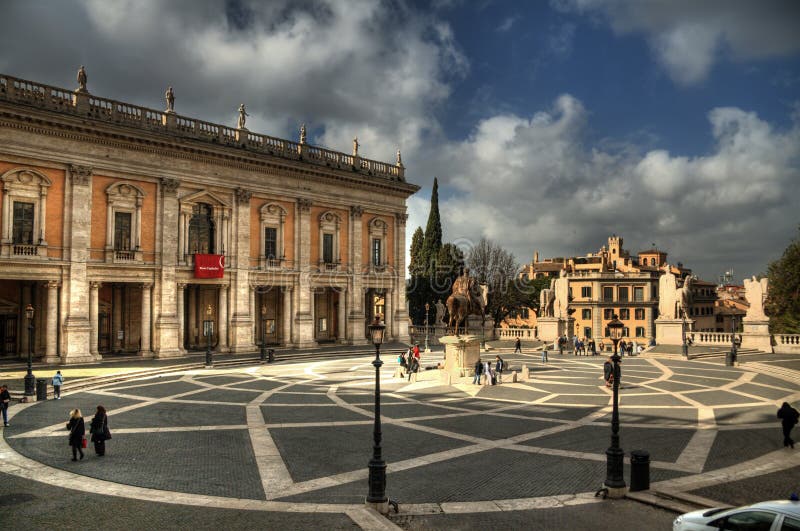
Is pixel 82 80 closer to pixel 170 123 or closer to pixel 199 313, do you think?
pixel 170 123

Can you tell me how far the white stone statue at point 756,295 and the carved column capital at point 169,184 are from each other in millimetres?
40023

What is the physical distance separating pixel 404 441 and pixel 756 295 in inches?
1278

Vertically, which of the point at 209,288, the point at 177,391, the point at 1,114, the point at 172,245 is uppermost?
the point at 1,114

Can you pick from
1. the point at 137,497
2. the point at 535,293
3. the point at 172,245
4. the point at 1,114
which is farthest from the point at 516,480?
the point at 535,293

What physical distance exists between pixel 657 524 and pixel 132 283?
117 feet

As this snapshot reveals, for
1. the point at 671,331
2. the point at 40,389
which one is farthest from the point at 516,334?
the point at 40,389

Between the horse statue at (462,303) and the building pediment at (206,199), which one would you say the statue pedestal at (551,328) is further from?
the building pediment at (206,199)

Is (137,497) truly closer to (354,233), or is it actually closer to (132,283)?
(132,283)

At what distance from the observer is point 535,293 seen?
257ft

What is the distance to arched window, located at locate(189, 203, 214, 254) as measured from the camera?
3947 cm

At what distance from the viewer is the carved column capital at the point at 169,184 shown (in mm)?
37312

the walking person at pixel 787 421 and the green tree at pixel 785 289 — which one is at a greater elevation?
the green tree at pixel 785 289

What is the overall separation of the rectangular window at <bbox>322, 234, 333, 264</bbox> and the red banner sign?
927 centimetres

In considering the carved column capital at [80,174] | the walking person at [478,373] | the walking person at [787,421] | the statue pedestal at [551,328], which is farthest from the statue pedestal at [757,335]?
the carved column capital at [80,174]
